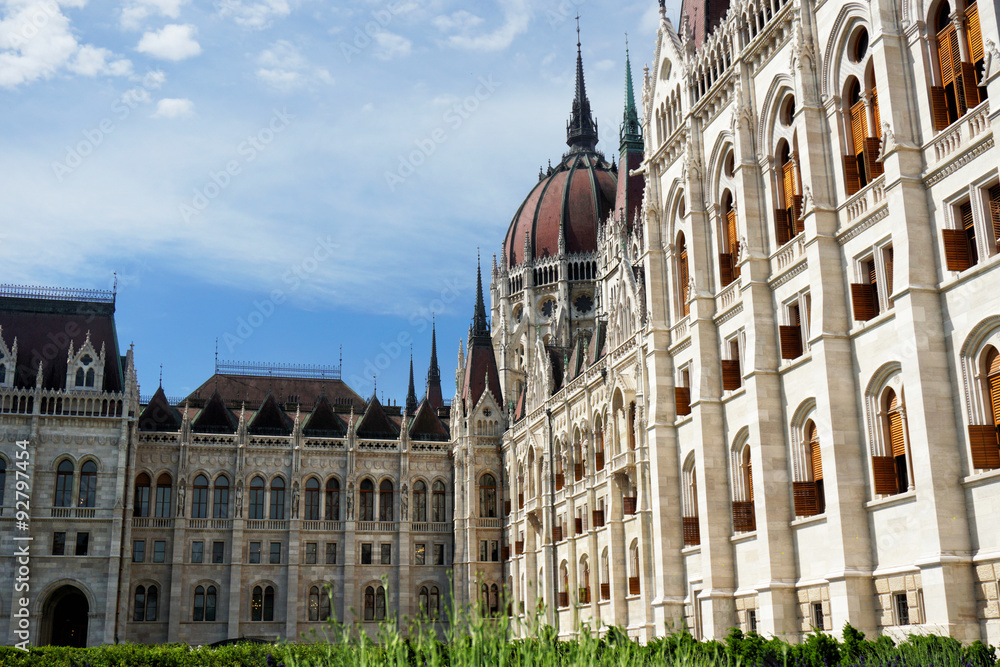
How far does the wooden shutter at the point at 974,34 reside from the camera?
820 inches

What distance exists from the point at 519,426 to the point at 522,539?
6666 mm

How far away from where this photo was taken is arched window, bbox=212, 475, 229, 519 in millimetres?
61344

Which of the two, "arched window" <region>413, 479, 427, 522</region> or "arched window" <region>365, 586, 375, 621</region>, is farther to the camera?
"arched window" <region>413, 479, 427, 522</region>

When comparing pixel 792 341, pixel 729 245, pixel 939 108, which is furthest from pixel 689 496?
pixel 939 108

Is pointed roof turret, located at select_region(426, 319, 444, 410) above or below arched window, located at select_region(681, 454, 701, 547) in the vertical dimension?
above

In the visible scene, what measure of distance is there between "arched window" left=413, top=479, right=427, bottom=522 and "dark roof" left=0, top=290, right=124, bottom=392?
19.0 metres

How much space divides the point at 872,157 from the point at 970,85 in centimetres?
335

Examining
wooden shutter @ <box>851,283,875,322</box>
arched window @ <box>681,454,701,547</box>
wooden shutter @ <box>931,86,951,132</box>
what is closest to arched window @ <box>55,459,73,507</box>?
arched window @ <box>681,454,701,547</box>

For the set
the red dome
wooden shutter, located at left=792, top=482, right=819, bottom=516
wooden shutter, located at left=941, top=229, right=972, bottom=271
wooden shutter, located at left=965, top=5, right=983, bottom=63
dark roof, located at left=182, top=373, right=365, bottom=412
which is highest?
the red dome

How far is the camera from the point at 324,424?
6550cm

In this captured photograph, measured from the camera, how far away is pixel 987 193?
66.8 ft

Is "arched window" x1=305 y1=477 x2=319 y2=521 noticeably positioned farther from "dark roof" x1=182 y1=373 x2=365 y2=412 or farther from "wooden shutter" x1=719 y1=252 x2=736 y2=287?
"wooden shutter" x1=719 y1=252 x2=736 y2=287

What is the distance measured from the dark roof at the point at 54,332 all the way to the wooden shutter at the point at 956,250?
1933 inches

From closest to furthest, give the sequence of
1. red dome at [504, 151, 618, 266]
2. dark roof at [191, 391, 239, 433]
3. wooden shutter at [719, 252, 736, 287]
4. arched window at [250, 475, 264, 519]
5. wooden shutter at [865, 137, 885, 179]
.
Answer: wooden shutter at [865, 137, 885, 179] → wooden shutter at [719, 252, 736, 287] → arched window at [250, 475, 264, 519] → dark roof at [191, 391, 239, 433] → red dome at [504, 151, 618, 266]
